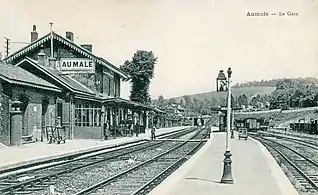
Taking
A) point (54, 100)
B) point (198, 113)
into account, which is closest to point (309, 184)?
point (198, 113)

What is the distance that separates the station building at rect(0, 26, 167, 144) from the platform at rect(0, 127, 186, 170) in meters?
0.16

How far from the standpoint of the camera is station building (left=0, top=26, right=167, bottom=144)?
6.23 m

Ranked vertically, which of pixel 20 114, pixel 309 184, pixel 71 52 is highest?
pixel 71 52

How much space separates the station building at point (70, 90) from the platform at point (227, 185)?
82 centimetres

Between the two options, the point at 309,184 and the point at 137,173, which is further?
the point at 137,173

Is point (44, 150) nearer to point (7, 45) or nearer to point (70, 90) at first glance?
point (70, 90)

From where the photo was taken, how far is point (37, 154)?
820 centimetres

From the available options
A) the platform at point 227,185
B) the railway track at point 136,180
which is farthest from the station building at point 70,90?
the platform at point 227,185

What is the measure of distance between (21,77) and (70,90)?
2.18 feet

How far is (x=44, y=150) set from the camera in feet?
29.6

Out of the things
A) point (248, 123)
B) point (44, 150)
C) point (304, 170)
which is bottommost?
point (304, 170)

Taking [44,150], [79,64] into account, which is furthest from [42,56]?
[44,150]

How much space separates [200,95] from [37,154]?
127 inches

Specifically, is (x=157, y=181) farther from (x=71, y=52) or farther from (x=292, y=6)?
(x=292, y=6)
